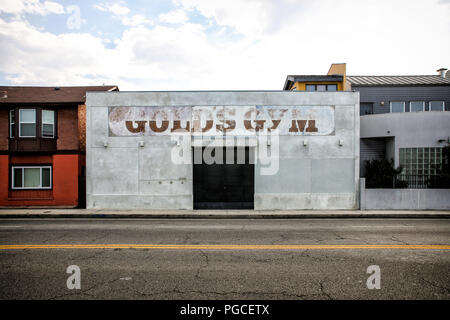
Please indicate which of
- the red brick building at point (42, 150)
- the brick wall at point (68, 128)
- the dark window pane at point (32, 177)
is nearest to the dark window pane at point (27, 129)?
the red brick building at point (42, 150)

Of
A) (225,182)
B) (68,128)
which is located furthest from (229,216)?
(68,128)

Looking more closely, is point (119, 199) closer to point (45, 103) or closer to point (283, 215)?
point (45, 103)

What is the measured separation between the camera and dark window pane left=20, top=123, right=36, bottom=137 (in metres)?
15.7

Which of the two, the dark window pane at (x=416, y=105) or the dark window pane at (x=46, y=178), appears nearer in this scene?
the dark window pane at (x=46, y=178)

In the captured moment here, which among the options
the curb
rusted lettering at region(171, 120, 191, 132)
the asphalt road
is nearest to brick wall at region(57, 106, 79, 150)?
the curb

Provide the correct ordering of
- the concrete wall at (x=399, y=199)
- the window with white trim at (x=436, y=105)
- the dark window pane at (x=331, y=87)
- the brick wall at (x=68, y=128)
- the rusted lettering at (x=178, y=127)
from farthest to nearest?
the dark window pane at (x=331, y=87) < the window with white trim at (x=436, y=105) < the brick wall at (x=68, y=128) < the rusted lettering at (x=178, y=127) < the concrete wall at (x=399, y=199)

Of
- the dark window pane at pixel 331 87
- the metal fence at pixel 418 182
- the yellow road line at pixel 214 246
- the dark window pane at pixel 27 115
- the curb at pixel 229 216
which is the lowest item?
the curb at pixel 229 216

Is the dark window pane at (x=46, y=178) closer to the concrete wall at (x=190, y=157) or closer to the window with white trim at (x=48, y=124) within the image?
the window with white trim at (x=48, y=124)

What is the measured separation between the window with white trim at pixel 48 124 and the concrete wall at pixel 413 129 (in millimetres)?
20500

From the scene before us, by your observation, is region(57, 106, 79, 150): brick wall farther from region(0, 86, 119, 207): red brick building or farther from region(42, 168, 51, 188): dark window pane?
region(42, 168, 51, 188): dark window pane

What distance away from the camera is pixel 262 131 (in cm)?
1415

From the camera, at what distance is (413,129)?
15430mm

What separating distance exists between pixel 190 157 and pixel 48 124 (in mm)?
9447

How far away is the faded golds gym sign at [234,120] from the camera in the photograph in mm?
14156
